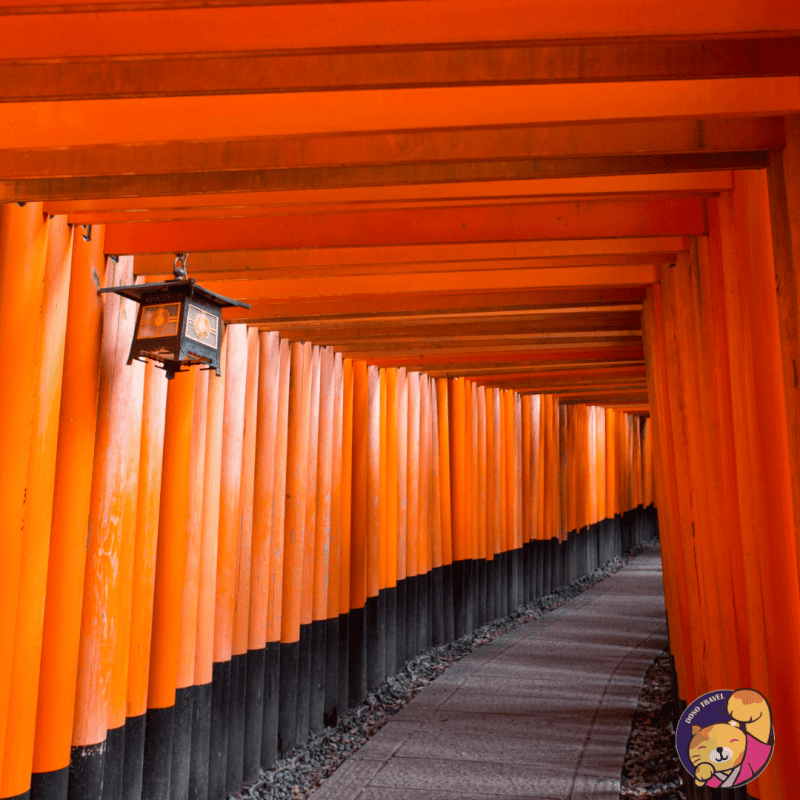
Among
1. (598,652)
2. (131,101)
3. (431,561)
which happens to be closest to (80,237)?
(131,101)

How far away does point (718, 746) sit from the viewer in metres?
2.51

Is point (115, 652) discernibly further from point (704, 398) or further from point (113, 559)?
point (704, 398)

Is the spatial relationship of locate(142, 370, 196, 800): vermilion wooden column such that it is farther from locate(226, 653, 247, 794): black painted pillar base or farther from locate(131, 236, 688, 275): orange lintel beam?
locate(131, 236, 688, 275): orange lintel beam

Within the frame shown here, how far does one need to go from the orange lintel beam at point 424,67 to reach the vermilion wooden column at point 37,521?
1269 mm

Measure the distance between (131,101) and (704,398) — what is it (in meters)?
2.88

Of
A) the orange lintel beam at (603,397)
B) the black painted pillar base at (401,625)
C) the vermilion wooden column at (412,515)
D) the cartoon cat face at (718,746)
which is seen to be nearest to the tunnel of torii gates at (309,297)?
the cartoon cat face at (718,746)

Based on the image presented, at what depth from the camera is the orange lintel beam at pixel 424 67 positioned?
99.8 inches

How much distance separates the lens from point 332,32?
94.6 inches

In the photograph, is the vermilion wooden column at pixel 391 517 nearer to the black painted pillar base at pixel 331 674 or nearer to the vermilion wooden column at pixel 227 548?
the black painted pillar base at pixel 331 674

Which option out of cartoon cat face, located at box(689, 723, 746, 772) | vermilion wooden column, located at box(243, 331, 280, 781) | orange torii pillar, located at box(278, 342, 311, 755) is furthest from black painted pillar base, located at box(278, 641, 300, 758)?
cartoon cat face, located at box(689, 723, 746, 772)

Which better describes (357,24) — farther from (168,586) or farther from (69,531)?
(168,586)

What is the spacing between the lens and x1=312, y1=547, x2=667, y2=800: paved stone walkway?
543 centimetres

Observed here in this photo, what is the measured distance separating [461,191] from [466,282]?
149 centimetres

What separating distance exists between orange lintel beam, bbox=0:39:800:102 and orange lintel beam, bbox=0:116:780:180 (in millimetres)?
210
